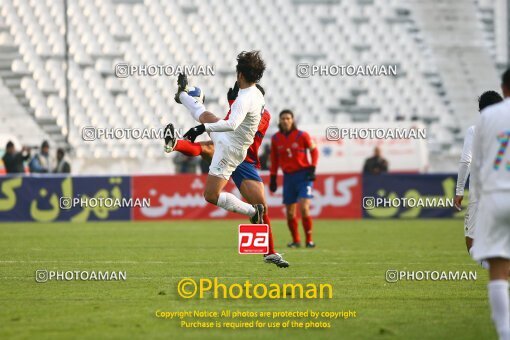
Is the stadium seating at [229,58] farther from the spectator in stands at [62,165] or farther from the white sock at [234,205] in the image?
the white sock at [234,205]

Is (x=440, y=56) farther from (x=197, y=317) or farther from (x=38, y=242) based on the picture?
(x=197, y=317)

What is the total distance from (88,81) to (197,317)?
28400mm

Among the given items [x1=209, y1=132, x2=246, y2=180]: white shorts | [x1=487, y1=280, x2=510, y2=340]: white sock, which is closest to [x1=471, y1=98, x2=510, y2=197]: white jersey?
[x1=487, y1=280, x2=510, y2=340]: white sock

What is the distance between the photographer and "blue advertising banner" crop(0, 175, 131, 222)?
2550 centimetres

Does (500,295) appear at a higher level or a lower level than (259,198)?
lower

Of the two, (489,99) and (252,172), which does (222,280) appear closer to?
(252,172)

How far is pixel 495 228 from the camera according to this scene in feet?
22.9

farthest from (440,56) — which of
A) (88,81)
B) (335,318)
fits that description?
(335,318)

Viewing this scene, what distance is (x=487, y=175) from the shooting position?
7.07 meters

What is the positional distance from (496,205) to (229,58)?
31935 millimetres

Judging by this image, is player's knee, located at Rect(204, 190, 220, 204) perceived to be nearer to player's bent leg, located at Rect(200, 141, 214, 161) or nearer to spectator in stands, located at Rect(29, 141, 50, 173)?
player's bent leg, located at Rect(200, 141, 214, 161)

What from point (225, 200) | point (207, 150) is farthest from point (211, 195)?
point (207, 150)

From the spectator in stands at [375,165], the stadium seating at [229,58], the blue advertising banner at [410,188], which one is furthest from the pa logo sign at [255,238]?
the stadium seating at [229,58]

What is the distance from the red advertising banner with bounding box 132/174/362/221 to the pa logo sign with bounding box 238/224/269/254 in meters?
13.1
